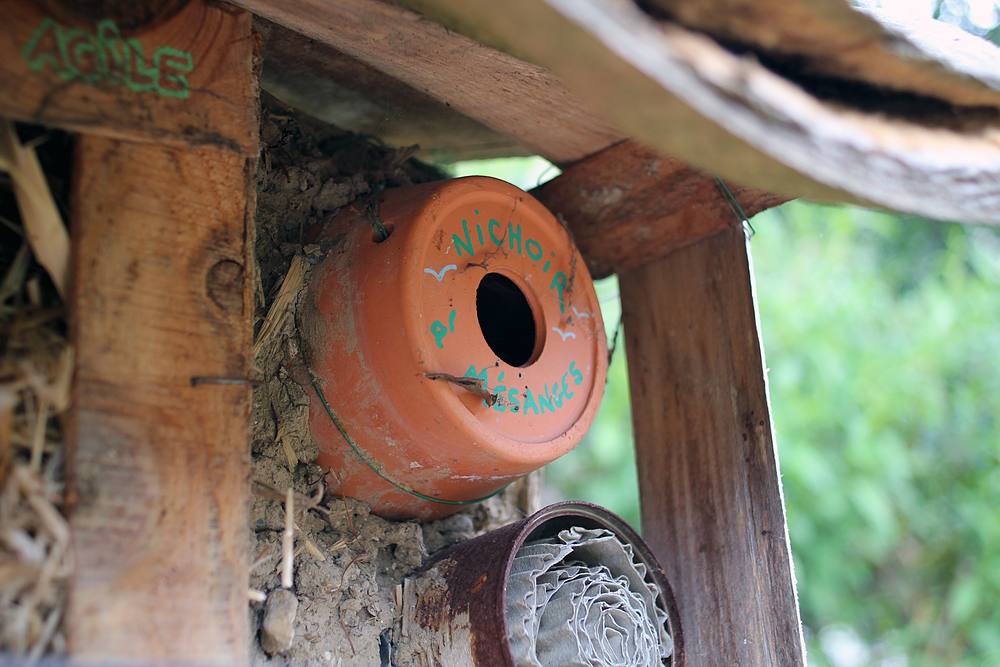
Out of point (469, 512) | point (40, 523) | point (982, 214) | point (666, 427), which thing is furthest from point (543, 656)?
point (982, 214)

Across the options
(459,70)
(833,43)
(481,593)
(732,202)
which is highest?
(459,70)

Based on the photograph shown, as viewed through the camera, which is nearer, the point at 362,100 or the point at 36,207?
the point at 36,207

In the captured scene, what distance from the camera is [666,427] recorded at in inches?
77.6

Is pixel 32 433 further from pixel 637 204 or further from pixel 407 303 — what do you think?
pixel 637 204

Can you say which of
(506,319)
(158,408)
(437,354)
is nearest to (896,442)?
(506,319)

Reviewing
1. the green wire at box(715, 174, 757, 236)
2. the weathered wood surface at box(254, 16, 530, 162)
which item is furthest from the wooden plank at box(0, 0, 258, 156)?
the green wire at box(715, 174, 757, 236)

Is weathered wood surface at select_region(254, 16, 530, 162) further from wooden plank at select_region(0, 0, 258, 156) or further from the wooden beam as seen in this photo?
the wooden beam

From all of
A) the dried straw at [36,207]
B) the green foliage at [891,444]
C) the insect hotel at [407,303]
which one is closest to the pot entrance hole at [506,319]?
the insect hotel at [407,303]

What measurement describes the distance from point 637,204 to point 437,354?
0.74 metres

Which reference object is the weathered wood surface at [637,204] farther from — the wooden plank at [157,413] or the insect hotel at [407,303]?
the wooden plank at [157,413]

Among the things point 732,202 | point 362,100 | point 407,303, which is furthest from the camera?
point 362,100

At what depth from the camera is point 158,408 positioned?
1023 mm

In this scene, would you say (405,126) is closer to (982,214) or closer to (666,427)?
(666,427)

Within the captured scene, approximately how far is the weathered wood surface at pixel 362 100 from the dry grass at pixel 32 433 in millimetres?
787
